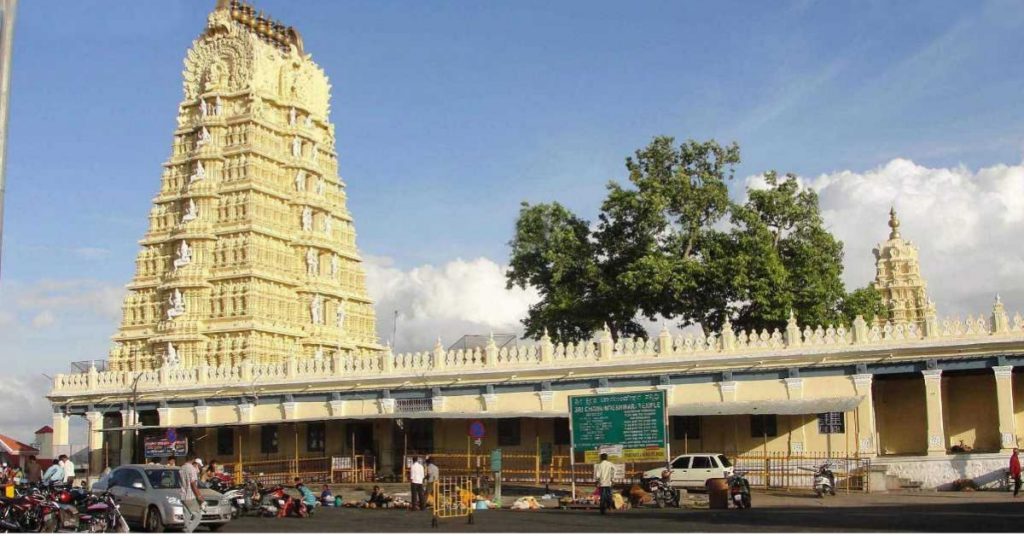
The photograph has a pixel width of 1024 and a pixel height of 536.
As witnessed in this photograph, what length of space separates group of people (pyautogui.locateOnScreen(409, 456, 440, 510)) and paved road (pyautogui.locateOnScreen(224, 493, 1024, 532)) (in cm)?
59

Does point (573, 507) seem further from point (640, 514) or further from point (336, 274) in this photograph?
point (336, 274)

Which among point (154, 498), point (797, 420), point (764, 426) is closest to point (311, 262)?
point (764, 426)

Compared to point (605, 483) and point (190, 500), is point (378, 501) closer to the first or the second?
point (605, 483)

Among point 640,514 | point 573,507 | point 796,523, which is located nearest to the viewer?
point 796,523

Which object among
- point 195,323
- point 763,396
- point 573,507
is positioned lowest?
point 573,507

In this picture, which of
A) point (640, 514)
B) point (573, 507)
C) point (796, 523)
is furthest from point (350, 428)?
point (796, 523)

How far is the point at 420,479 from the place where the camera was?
28.5m

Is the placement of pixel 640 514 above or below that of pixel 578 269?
below

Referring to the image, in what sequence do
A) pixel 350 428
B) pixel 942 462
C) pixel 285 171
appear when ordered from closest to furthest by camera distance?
pixel 942 462
pixel 350 428
pixel 285 171

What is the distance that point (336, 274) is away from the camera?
61188 millimetres

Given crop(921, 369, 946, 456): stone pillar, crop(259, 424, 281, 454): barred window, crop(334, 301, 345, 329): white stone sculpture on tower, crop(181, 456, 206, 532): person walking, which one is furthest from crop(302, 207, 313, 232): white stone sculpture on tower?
crop(181, 456, 206, 532): person walking

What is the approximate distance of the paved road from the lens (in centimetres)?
2120

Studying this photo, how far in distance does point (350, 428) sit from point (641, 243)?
14930mm

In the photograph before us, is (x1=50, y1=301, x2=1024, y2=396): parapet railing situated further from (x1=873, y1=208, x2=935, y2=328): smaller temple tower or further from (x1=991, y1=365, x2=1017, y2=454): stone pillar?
(x1=873, y1=208, x2=935, y2=328): smaller temple tower
